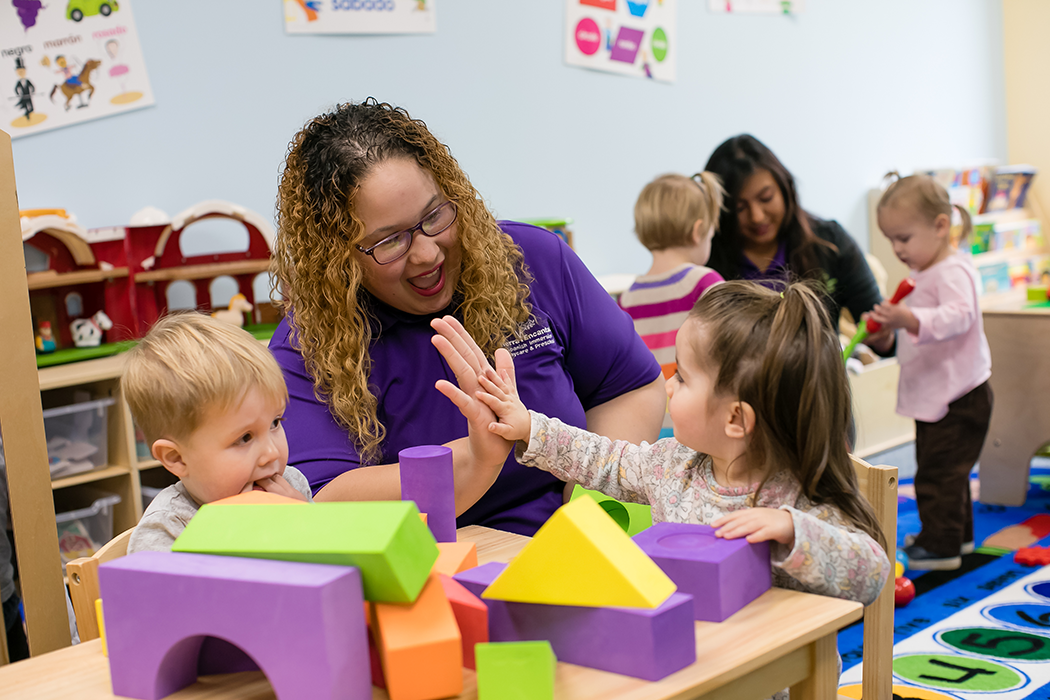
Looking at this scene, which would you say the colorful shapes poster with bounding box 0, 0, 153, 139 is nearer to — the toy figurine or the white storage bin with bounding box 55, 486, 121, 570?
the toy figurine

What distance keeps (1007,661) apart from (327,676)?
1807 millimetres

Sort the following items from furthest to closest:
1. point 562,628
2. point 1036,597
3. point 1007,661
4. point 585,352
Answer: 1. point 1036,597
2. point 1007,661
3. point 585,352
4. point 562,628

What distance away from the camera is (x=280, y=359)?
4.44 ft

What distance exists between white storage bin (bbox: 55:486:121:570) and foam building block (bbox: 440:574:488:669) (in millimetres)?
1860

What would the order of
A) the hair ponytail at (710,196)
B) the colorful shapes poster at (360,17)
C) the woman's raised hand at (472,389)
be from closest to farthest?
A: 1. the woman's raised hand at (472,389)
2. the hair ponytail at (710,196)
3. the colorful shapes poster at (360,17)

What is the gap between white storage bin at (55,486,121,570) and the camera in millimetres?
2283

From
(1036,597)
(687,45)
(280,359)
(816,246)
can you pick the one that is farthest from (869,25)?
(280,359)

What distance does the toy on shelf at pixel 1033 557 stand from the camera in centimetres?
248

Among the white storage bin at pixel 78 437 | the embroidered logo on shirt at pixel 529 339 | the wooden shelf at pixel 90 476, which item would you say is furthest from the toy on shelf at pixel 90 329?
the embroidered logo on shirt at pixel 529 339

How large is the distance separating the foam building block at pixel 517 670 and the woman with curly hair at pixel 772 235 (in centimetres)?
197

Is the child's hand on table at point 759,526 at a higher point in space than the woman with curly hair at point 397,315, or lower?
lower

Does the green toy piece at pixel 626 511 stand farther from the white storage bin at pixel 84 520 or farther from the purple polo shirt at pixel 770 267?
the white storage bin at pixel 84 520

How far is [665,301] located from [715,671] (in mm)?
1754

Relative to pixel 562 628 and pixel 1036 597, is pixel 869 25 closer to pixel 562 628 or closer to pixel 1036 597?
pixel 1036 597
